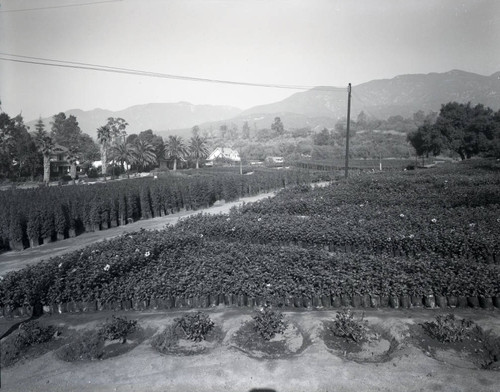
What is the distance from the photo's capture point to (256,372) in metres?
4.78

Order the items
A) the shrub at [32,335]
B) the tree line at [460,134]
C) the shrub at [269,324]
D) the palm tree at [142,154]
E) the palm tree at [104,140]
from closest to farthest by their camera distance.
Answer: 1. the shrub at [269,324]
2. the shrub at [32,335]
3. the tree line at [460,134]
4. the palm tree at [104,140]
5. the palm tree at [142,154]

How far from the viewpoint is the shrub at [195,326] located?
18.4ft

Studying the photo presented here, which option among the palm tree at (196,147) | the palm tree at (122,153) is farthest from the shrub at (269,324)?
the palm tree at (196,147)

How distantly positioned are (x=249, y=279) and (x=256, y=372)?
2.46 m

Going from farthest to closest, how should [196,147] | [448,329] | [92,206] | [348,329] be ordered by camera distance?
[196,147]
[92,206]
[348,329]
[448,329]

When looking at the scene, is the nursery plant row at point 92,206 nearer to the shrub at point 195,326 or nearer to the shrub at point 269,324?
the shrub at point 195,326

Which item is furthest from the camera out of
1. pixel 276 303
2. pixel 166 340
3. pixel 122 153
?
pixel 122 153

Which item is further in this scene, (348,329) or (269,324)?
(269,324)

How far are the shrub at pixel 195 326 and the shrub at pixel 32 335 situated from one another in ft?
7.54

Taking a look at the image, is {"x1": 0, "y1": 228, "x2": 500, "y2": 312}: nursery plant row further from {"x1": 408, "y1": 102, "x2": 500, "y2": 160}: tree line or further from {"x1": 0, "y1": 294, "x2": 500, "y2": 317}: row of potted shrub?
{"x1": 408, "y1": 102, "x2": 500, "y2": 160}: tree line

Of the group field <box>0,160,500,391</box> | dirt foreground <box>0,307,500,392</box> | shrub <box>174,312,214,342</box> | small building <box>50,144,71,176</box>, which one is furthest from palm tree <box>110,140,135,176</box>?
shrub <box>174,312,214,342</box>

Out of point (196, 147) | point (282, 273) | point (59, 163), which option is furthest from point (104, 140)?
point (282, 273)

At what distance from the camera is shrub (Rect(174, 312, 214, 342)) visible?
5.60 meters

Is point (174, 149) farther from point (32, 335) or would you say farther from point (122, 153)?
point (32, 335)
